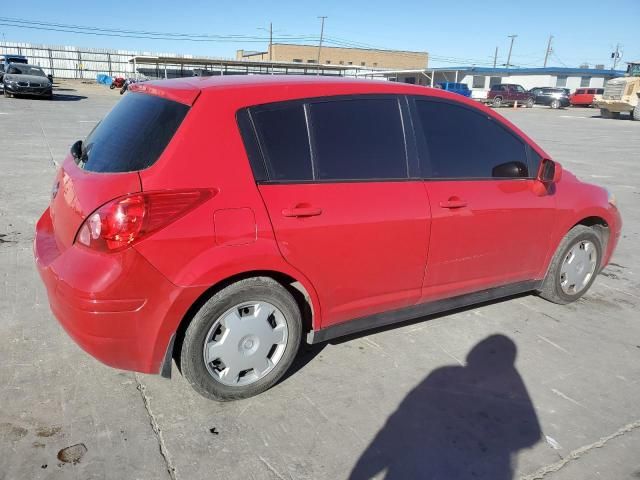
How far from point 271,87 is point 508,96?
148ft

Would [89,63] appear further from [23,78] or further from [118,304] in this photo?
[118,304]

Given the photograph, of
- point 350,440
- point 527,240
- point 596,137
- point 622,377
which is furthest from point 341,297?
point 596,137

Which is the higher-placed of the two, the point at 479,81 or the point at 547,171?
the point at 547,171

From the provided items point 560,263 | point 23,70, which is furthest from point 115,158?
point 23,70

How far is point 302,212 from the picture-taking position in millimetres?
2723

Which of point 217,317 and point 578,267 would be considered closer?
point 217,317

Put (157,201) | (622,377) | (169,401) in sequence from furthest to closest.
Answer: (622,377) < (169,401) < (157,201)

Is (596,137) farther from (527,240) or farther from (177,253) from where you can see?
(177,253)

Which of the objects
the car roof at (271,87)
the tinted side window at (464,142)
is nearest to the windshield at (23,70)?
the car roof at (271,87)

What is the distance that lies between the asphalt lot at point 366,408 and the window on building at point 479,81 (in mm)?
65105

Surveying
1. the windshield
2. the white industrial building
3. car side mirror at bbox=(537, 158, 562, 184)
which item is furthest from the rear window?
the white industrial building

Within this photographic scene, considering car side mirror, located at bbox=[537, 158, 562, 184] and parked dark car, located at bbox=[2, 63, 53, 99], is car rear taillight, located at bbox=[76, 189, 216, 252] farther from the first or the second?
parked dark car, located at bbox=[2, 63, 53, 99]

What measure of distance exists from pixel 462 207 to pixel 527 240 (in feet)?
2.69

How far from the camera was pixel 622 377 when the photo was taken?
3.31m
